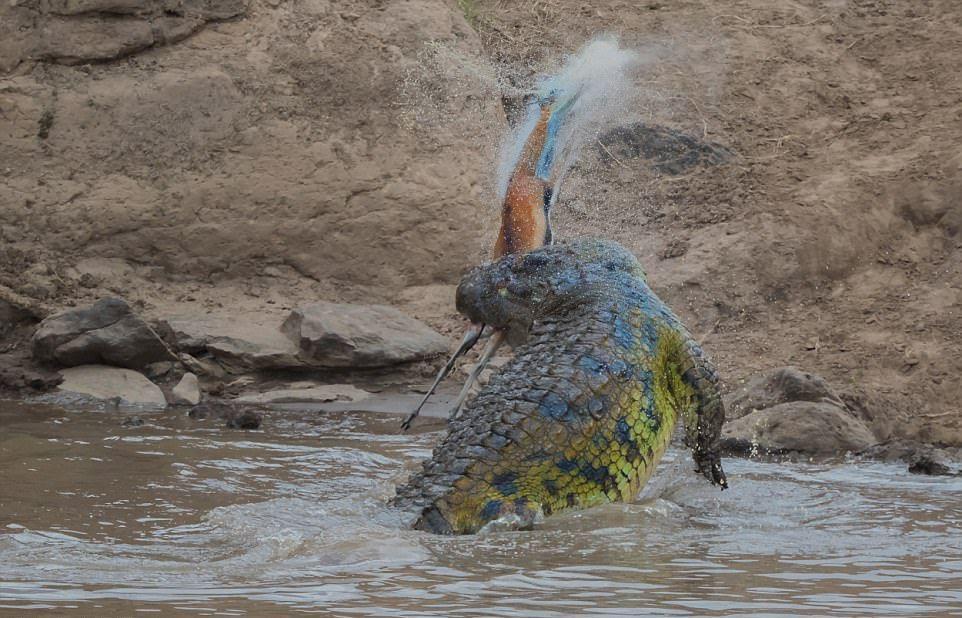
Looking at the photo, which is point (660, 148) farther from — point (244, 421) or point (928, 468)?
point (928, 468)

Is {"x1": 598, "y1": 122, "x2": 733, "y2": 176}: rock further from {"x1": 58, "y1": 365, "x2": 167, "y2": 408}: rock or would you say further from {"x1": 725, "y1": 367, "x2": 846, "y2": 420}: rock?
{"x1": 58, "y1": 365, "x2": 167, "y2": 408}: rock

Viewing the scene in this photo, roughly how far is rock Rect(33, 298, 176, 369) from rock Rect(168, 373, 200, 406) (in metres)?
0.29

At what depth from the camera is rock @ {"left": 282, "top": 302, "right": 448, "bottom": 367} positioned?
860 cm

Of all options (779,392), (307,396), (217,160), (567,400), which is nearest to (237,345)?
(307,396)

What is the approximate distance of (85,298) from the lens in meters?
9.27

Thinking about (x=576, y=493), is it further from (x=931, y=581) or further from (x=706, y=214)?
(x=706, y=214)

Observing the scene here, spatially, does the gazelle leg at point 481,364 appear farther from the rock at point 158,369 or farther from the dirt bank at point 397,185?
the rock at point 158,369

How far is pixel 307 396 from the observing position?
331 inches

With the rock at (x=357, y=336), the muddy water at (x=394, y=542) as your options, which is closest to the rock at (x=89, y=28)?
the rock at (x=357, y=336)

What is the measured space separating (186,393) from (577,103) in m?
3.07

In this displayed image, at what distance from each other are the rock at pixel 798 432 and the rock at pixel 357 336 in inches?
88.9

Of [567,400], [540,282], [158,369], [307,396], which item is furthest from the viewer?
[158,369]

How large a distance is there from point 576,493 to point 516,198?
4.51 ft

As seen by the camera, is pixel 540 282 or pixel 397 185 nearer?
pixel 540 282
